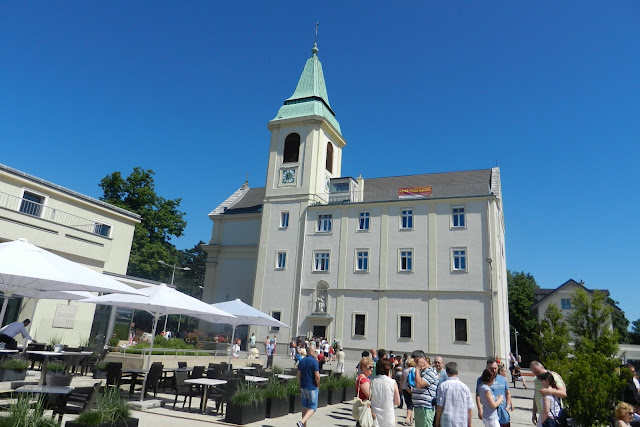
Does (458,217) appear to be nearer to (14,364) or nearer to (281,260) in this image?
(281,260)

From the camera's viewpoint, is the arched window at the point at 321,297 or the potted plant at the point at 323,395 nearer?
the potted plant at the point at 323,395

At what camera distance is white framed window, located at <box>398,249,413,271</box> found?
111 ft

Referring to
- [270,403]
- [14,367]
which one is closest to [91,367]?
[14,367]

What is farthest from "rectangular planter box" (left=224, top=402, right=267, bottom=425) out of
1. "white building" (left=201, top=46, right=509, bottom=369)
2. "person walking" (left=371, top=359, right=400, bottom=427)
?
"white building" (left=201, top=46, right=509, bottom=369)

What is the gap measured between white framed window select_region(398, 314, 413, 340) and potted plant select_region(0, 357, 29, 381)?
83.1ft

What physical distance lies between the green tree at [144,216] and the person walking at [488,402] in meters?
44.3

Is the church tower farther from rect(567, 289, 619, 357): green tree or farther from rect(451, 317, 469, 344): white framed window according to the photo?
rect(567, 289, 619, 357): green tree

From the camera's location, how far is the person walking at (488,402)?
278 inches

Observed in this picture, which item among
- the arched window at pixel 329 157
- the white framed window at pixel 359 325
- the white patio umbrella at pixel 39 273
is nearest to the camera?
the white patio umbrella at pixel 39 273

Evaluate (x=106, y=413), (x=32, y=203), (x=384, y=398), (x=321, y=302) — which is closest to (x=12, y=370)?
(x=106, y=413)

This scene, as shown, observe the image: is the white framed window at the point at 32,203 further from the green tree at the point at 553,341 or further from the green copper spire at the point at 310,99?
the green tree at the point at 553,341

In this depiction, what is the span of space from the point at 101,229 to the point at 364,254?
19.5m

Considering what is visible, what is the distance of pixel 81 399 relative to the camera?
A: 8.02 metres

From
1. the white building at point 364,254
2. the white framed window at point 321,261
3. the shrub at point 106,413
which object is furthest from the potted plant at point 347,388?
the white framed window at point 321,261
